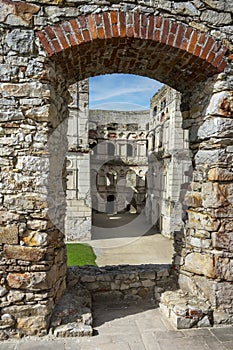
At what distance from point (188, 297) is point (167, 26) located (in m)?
3.81

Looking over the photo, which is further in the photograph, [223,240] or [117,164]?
[117,164]

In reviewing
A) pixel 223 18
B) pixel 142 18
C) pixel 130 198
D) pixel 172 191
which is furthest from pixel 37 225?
pixel 130 198

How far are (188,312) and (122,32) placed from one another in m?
3.75

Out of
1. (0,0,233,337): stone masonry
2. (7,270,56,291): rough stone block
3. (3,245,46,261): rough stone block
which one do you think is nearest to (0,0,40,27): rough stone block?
(0,0,233,337): stone masonry

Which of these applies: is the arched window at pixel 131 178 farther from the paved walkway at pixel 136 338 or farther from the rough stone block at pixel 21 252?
the rough stone block at pixel 21 252

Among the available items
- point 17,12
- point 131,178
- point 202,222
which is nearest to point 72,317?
point 202,222

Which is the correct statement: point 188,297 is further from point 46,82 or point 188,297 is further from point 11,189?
point 46,82

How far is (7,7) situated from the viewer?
3053 mm

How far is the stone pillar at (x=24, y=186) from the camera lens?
3123 millimetres

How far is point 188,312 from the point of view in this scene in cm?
347

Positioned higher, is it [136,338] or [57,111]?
[57,111]

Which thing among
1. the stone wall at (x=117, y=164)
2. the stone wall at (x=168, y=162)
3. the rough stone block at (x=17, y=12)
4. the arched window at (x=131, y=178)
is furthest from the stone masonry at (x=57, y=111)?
the arched window at (x=131, y=178)

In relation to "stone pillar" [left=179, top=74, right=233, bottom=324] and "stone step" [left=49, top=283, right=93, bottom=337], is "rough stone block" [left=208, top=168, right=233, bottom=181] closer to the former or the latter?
"stone pillar" [left=179, top=74, right=233, bottom=324]

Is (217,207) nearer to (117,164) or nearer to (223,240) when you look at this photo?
(223,240)
